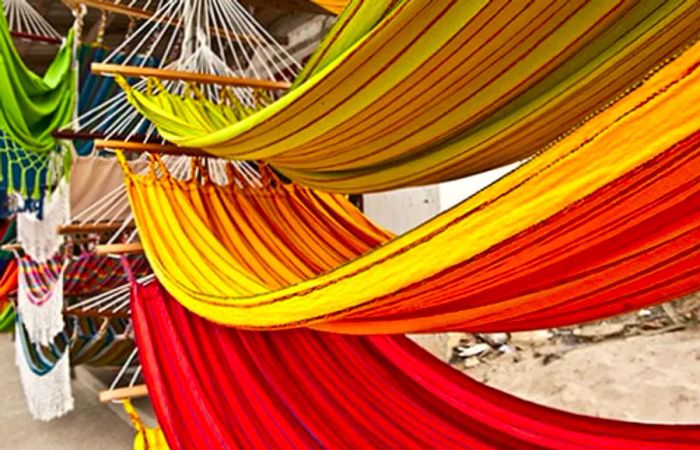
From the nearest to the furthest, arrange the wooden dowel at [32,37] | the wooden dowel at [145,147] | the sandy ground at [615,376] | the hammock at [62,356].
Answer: the wooden dowel at [145,147] → the sandy ground at [615,376] → the hammock at [62,356] → the wooden dowel at [32,37]

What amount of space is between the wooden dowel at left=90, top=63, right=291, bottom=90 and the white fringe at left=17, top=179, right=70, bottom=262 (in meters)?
0.76

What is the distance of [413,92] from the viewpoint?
2.96 ft

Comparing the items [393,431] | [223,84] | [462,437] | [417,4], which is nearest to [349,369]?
[393,431]

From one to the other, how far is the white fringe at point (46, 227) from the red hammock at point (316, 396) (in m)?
1.09

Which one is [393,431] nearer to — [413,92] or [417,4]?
[413,92]

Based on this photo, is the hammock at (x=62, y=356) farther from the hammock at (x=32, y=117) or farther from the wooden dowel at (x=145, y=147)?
the wooden dowel at (x=145, y=147)

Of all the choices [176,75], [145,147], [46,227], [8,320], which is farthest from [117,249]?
[8,320]

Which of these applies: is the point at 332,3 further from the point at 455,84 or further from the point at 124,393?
the point at 124,393

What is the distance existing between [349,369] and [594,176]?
0.81m

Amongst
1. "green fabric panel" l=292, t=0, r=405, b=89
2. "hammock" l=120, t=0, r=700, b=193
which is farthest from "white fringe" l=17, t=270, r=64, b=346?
"green fabric panel" l=292, t=0, r=405, b=89

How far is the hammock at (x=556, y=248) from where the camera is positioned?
406 mm

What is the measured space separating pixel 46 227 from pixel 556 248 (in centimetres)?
227

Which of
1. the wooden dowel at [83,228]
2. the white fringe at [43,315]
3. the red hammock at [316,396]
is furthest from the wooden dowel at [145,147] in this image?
the white fringe at [43,315]

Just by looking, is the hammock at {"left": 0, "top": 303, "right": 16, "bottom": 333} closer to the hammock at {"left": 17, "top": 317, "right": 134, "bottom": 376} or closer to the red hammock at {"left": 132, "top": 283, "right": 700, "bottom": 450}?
the hammock at {"left": 17, "top": 317, "right": 134, "bottom": 376}
